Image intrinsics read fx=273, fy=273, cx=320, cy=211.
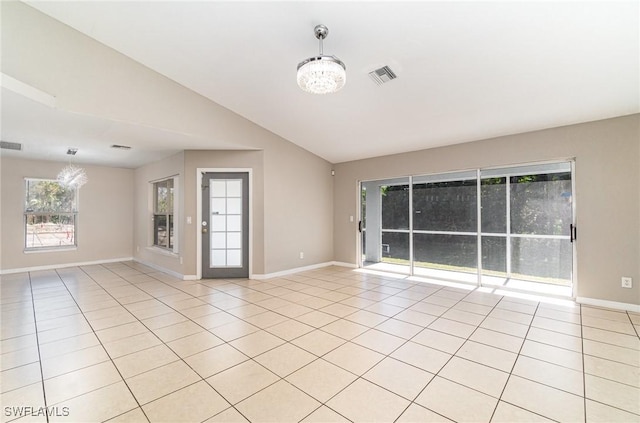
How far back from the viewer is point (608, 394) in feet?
6.38

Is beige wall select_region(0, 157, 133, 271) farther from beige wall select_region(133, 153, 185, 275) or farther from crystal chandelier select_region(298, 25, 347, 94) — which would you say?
crystal chandelier select_region(298, 25, 347, 94)

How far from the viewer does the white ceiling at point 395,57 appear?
2.41 meters

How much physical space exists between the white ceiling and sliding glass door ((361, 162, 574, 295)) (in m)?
1.03

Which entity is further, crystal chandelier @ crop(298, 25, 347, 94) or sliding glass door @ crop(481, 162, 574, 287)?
sliding glass door @ crop(481, 162, 574, 287)

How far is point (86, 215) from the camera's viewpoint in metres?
6.58

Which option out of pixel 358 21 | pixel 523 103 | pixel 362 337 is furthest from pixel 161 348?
pixel 523 103

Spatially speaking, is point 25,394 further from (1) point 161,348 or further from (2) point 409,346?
(2) point 409,346

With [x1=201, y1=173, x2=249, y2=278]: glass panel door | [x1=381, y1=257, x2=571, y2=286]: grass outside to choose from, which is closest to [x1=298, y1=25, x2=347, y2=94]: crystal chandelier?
[x1=201, y1=173, x2=249, y2=278]: glass panel door

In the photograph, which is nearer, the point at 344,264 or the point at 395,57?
the point at 395,57

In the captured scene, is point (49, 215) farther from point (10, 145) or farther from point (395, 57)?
point (395, 57)

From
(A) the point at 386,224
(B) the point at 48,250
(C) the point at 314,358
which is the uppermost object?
(A) the point at 386,224

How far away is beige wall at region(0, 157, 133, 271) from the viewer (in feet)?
18.4

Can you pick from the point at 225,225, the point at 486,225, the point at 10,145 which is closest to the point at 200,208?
the point at 225,225

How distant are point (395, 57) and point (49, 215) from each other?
777 centimetres
